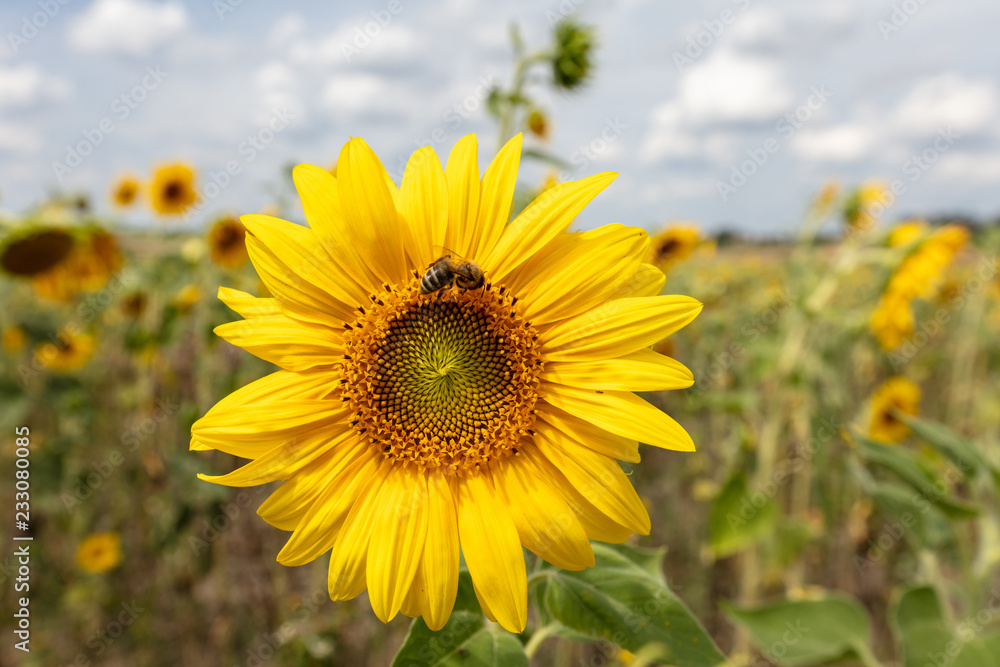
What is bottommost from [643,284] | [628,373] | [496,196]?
[628,373]

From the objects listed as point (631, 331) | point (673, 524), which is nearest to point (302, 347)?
point (631, 331)

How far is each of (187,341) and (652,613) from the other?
4.10 m

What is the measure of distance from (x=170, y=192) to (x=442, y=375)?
538 cm

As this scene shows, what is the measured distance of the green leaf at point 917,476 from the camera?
1854 millimetres

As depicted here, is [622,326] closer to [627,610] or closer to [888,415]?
[627,610]

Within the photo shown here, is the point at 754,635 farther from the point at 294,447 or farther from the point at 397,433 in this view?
the point at 294,447

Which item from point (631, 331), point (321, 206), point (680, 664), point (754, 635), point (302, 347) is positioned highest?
point (321, 206)

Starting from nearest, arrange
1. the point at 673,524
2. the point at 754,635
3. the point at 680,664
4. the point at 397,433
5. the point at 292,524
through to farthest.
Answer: the point at 680,664 < the point at 292,524 < the point at 397,433 < the point at 754,635 < the point at 673,524

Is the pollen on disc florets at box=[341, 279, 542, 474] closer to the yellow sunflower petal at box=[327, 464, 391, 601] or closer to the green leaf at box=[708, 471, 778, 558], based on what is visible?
the yellow sunflower petal at box=[327, 464, 391, 601]

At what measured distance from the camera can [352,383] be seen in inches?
50.7

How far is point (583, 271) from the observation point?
1.19 metres

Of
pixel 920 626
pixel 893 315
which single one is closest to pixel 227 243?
pixel 920 626

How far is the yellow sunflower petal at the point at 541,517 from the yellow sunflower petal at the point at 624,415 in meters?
0.15

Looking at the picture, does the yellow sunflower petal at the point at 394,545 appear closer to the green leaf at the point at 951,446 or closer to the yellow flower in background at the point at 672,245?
the green leaf at the point at 951,446
